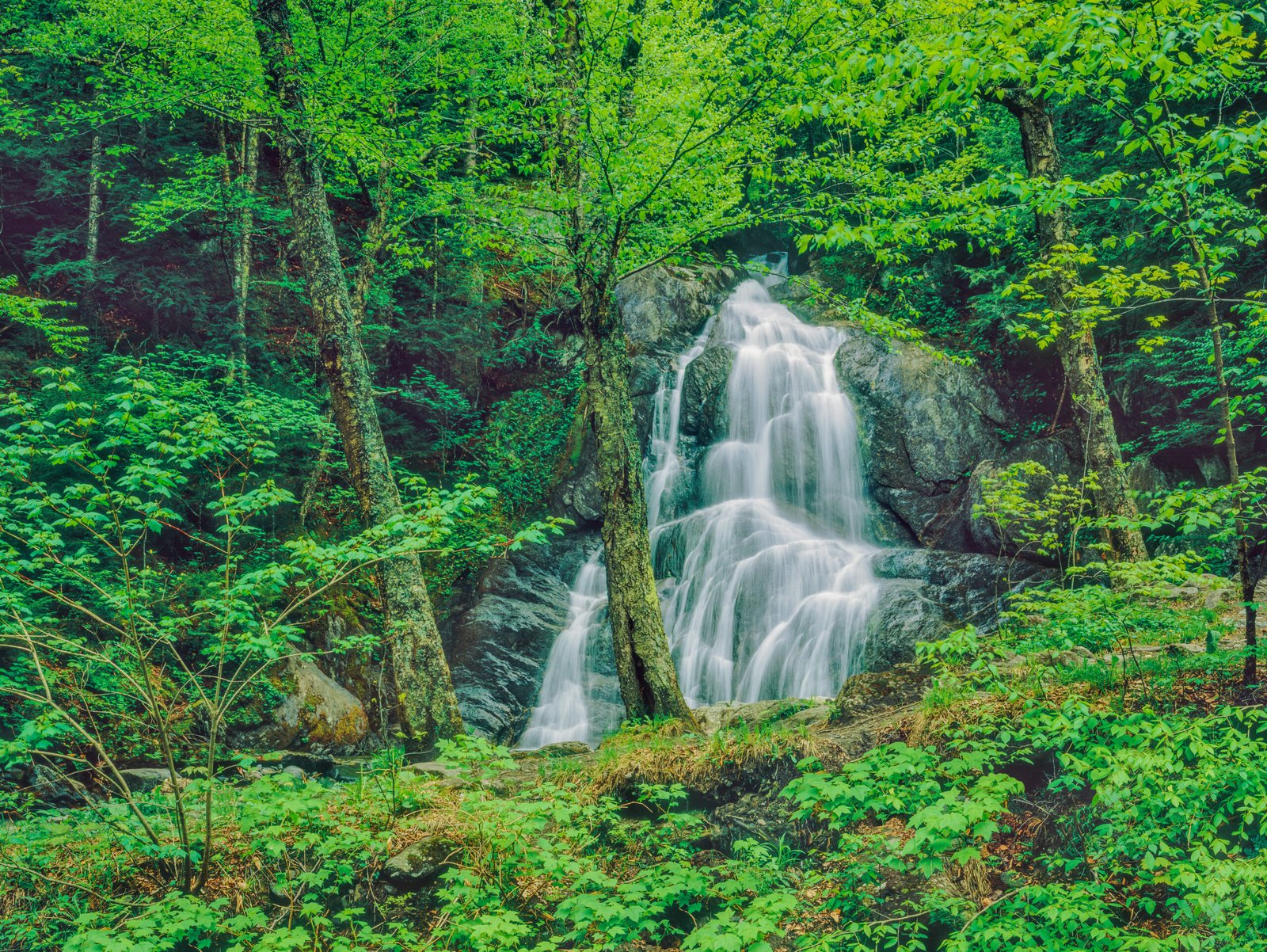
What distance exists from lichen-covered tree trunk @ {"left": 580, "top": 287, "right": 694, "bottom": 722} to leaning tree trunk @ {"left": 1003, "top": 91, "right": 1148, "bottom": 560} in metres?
4.75

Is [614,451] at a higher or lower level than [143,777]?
higher

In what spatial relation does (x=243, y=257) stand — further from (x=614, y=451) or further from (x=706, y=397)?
(x=706, y=397)

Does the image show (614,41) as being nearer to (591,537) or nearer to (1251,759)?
(1251,759)

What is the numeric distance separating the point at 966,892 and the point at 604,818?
2.05 meters

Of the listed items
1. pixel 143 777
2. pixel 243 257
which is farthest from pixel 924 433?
pixel 143 777

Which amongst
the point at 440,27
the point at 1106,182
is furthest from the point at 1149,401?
the point at 440,27

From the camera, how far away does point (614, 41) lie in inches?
260

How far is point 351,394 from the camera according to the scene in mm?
7258

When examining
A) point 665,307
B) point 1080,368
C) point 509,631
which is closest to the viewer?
point 1080,368

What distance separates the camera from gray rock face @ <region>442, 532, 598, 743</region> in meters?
10.7

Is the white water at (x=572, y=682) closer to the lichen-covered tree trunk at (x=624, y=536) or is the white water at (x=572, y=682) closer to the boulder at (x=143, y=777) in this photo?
the lichen-covered tree trunk at (x=624, y=536)

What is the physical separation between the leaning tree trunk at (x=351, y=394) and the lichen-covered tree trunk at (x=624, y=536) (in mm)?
1895

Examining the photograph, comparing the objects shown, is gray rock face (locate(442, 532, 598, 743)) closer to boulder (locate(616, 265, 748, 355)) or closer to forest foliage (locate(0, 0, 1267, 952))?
forest foliage (locate(0, 0, 1267, 952))

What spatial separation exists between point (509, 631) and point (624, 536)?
5672mm
